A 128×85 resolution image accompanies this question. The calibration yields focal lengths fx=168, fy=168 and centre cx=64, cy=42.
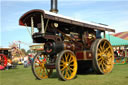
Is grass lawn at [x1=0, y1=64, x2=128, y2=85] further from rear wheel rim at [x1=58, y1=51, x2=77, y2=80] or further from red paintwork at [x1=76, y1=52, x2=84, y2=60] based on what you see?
red paintwork at [x1=76, y1=52, x2=84, y2=60]

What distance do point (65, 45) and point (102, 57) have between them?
85.5 inches

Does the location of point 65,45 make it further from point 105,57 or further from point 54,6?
point 54,6

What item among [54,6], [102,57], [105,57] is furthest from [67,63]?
[54,6]

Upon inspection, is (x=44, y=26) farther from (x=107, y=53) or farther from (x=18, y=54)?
(x=18, y=54)

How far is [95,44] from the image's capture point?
795cm

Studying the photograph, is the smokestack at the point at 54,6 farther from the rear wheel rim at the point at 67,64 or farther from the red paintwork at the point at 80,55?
the rear wheel rim at the point at 67,64

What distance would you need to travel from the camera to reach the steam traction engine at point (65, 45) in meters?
6.72

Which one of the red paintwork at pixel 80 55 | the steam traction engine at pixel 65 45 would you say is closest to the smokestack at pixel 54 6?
the steam traction engine at pixel 65 45

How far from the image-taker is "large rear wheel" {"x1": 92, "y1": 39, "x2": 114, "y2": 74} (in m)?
7.70

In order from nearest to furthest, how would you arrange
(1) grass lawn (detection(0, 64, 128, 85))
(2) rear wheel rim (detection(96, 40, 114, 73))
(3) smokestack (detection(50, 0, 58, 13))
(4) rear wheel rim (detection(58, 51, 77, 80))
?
1. (1) grass lawn (detection(0, 64, 128, 85))
2. (4) rear wheel rim (detection(58, 51, 77, 80))
3. (2) rear wheel rim (detection(96, 40, 114, 73))
4. (3) smokestack (detection(50, 0, 58, 13))

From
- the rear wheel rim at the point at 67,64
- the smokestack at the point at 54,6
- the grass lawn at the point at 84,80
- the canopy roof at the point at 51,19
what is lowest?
the grass lawn at the point at 84,80

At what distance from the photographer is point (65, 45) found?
7.28 meters

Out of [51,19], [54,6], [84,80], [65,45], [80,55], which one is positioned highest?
[54,6]

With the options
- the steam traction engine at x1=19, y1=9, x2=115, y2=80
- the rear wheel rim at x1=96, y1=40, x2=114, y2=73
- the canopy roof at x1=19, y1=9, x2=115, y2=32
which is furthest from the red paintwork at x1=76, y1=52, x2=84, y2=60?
the canopy roof at x1=19, y1=9, x2=115, y2=32
